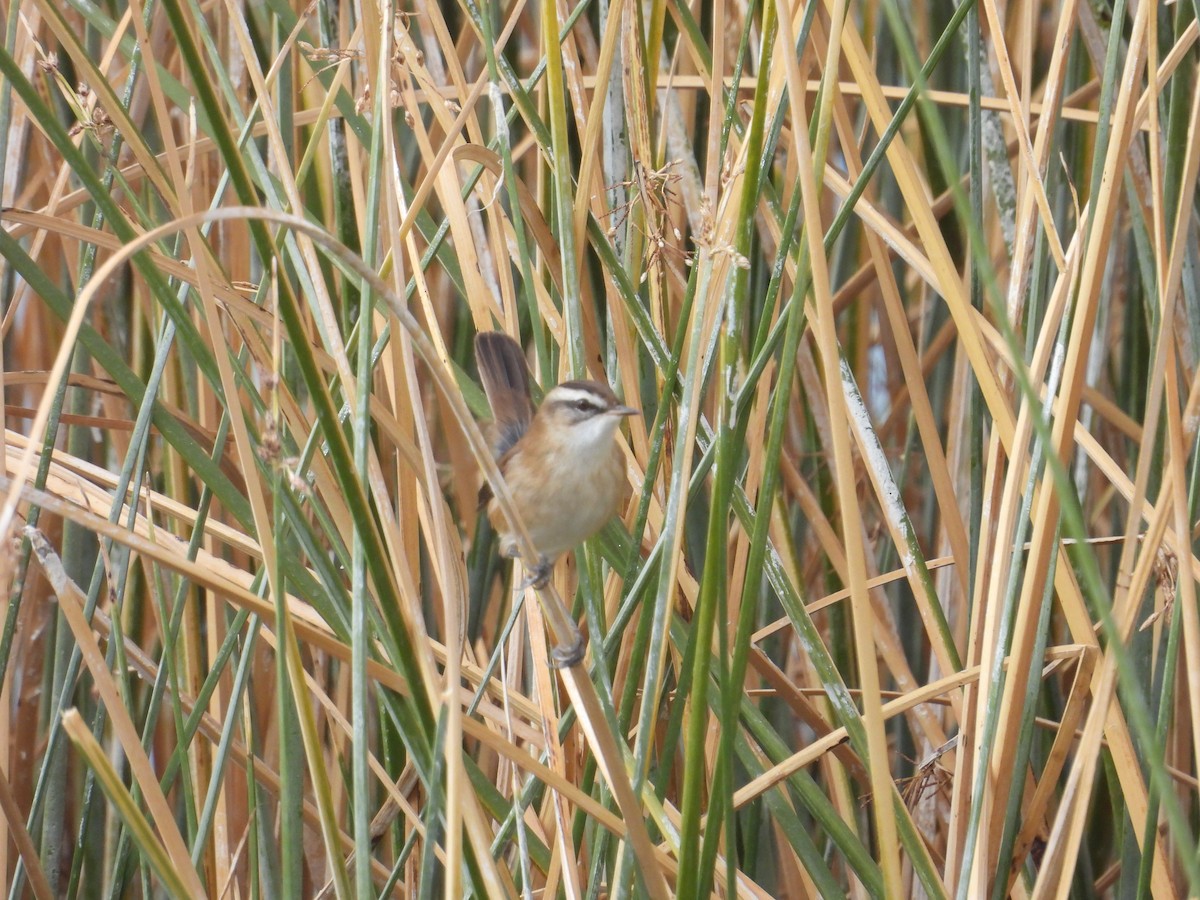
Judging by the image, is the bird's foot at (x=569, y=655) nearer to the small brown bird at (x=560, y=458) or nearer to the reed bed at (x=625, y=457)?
the reed bed at (x=625, y=457)

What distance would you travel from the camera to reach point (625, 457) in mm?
2207

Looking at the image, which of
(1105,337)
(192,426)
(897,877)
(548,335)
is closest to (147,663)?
(192,426)

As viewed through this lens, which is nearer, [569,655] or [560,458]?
[569,655]

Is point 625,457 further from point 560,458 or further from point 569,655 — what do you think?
point 569,655

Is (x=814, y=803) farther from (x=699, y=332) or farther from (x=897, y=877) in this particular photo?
(x=699, y=332)

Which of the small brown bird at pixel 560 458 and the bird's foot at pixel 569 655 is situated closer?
the bird's foot at pixel 569 655

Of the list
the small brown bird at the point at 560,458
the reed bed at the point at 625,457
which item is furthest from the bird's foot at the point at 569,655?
the small brown bird at the point at 560,458

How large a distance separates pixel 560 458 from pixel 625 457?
0.39 ft

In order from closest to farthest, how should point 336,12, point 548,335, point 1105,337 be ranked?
1. point 548,335
2. point 336,12
3. point 1105,337

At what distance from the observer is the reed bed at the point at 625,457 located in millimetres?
1389

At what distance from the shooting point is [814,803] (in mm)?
1771

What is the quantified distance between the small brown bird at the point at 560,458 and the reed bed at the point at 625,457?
0.07 m

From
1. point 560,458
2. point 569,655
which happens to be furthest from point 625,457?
point 569,655

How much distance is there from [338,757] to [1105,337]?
A: 191cm
